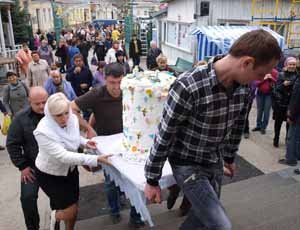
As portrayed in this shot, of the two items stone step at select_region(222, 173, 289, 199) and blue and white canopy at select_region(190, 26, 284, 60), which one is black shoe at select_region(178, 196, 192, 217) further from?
blue and white canopy at select_region(190, 26, 284, 60)

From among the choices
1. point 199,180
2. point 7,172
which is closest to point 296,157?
point 199,180

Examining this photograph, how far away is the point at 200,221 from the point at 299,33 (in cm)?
1129

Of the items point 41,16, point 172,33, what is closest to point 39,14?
point 41,16

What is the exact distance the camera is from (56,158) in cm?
271

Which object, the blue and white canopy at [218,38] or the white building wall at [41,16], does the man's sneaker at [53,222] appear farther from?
the white building wall at [41,16]

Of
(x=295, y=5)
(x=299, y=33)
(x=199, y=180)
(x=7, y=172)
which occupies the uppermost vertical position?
(x=295, y=5)

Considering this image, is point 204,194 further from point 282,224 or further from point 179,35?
point 179,35

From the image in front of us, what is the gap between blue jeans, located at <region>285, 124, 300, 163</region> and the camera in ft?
16.7

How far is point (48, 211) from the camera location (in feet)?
13.6

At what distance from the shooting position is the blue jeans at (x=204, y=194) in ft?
6.88

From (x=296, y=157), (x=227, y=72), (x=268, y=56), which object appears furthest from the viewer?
(x=296, y=157)

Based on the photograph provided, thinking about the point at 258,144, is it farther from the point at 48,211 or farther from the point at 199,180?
the point at 199,180

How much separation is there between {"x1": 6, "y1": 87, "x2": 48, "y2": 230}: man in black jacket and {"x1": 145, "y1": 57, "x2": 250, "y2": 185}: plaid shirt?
4.75 ft

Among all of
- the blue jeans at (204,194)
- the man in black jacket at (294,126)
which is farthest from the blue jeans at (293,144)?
the blue jeans at (204,194)
